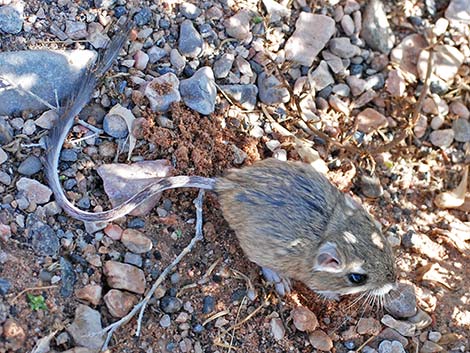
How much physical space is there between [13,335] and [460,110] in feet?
12.9

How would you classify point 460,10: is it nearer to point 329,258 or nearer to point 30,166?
point 329,258

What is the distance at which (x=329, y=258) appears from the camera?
4816mm

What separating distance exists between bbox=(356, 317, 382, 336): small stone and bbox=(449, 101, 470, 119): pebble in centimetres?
205

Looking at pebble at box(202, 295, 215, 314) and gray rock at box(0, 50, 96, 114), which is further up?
gray rock at box(0, 50, 96, 114)

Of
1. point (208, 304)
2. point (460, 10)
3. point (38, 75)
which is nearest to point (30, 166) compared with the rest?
point (38, 75)

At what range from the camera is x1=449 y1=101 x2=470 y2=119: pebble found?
6.12m

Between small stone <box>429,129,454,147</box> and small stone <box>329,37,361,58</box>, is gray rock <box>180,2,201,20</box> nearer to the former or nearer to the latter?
small stone <box>329,37,361,58</box>

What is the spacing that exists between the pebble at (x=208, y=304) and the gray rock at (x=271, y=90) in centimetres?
159

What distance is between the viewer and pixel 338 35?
5977mm

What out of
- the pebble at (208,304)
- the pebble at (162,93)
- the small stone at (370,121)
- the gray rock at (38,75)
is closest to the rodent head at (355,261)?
the pebble at (208,304)

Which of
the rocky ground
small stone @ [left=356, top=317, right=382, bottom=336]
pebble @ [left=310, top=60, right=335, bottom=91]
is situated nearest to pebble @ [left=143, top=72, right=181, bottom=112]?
the rocky ground

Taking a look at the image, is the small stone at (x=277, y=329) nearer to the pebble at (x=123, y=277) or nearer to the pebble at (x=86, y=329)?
the pebble at (x=123, y=277)

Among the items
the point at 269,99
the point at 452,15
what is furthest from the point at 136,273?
the point at 452,15

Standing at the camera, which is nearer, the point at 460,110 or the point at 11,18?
the point at 11,18
